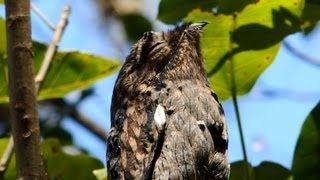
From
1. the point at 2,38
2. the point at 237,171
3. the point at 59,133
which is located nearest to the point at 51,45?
the point at 2,38

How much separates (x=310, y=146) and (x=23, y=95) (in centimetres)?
99

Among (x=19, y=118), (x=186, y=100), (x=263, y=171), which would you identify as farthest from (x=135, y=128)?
(x=263, y=171)

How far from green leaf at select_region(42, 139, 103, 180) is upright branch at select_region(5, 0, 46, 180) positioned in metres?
0.56

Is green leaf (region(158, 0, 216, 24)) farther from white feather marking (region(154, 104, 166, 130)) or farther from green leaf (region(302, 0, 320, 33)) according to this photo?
white feather marking (region(154, 104, 166, 130))

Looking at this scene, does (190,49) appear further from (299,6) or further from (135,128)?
(299,6)

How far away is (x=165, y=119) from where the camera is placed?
197 centimetres

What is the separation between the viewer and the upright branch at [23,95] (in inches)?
75.2

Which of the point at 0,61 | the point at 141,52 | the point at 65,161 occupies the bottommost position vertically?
the point at 65,161

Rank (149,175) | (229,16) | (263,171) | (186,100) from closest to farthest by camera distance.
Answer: (149,175) → (186,100) → (263,171) → (229,16)

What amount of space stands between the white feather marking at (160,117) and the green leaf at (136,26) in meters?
2.32

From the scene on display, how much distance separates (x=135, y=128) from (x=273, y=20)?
2.86ft

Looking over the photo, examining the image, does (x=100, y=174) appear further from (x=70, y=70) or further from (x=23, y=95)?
(x=23, y=95)

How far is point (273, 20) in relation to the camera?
2715 mm

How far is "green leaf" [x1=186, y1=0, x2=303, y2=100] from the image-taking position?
2.70 metres
